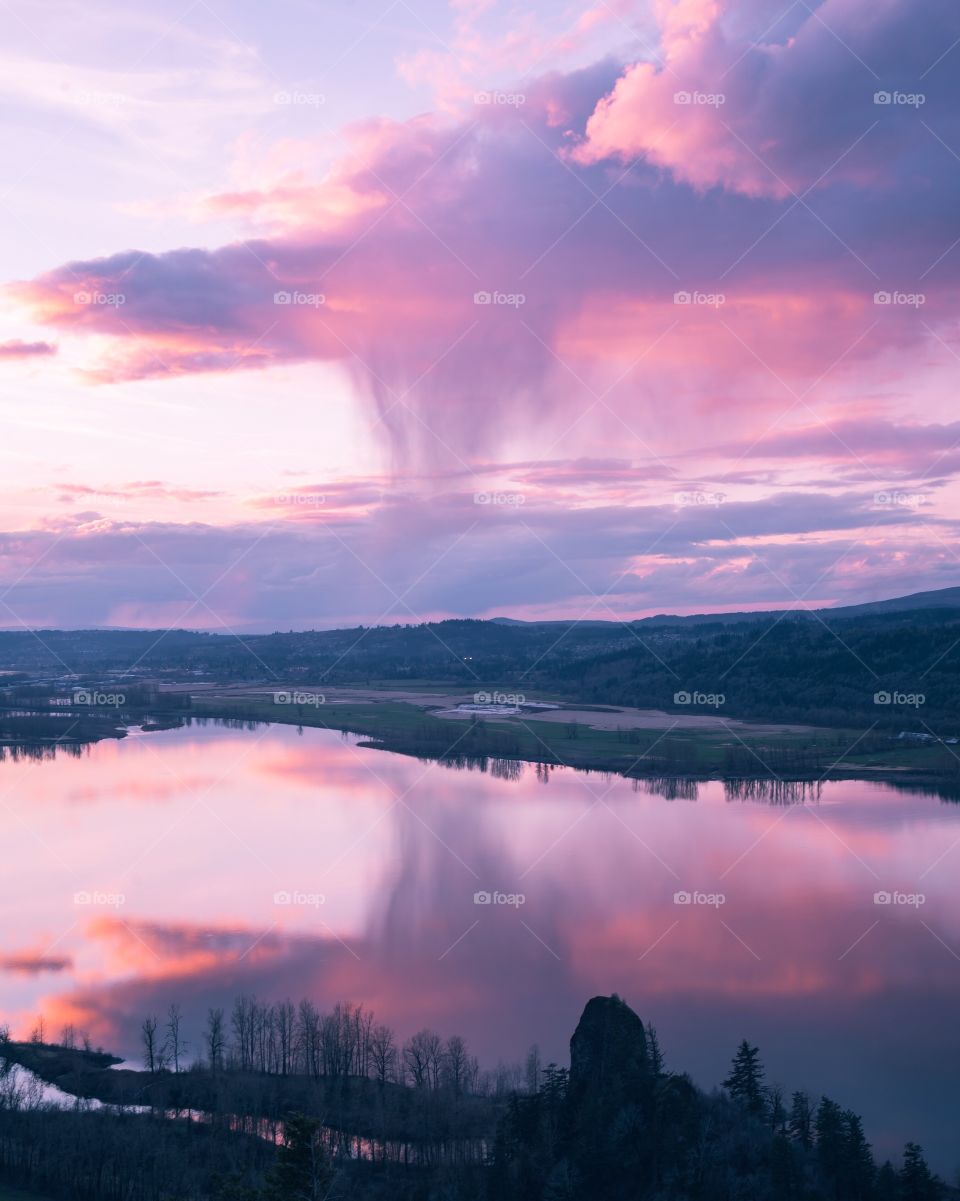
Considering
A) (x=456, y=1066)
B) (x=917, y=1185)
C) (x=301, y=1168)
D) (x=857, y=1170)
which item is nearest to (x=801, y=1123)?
(x=857, y=1170)

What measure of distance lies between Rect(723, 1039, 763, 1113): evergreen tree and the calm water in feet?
2.39

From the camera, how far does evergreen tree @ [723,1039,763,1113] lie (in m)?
7.68

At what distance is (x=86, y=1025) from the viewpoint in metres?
10.1

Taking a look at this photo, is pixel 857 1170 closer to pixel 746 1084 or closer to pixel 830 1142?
pixel 830 1142

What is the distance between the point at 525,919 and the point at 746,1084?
226 inches

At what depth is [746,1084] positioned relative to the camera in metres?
7.85

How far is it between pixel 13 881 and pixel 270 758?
1218cm

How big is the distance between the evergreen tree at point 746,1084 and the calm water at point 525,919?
0.73m

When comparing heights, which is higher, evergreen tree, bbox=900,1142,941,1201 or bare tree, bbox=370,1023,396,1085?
bare tree, bbox=370,1023,396,1085

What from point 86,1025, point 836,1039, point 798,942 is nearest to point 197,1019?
point 86,1025

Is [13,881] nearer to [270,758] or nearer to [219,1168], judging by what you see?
[219,1168]

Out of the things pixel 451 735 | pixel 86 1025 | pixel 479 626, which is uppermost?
pixel 479 626

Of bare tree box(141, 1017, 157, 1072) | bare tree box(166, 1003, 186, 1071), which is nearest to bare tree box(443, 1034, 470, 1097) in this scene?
bare tree box(166, 1003, 186, 1071)

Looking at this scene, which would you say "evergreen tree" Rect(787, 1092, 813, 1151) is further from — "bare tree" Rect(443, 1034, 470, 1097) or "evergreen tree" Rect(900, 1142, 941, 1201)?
"bare tree" Rect(443, 1034, 470, 1097)
